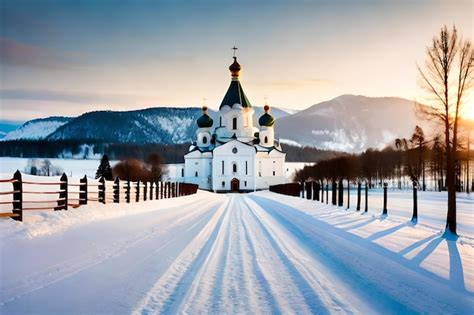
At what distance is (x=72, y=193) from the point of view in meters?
25.0

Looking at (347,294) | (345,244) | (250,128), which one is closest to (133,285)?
(347,294)

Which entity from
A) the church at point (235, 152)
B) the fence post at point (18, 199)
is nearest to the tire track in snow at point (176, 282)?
the fence post at point (18, 199)

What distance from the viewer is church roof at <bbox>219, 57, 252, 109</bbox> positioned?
88625 mm

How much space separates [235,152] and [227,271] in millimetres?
74101

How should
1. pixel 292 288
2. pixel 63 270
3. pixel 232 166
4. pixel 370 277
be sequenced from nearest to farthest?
1. pixel 292 288
2. pixel 370 277
3. pixel 63 270
4. pixel 232 166

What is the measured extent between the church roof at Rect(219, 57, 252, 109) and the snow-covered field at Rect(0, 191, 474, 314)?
251 feet

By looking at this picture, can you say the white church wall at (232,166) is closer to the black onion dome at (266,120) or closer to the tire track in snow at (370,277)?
the black onion dome at (266,120)

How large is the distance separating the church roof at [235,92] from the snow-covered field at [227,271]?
76438 millimetres

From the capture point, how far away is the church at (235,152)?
8119 cm

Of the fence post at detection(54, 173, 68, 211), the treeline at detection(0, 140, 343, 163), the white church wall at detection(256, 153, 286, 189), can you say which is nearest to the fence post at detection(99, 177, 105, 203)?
the fence post at detection(54, 173, 68, 211)

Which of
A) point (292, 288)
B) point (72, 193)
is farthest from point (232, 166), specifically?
point (292, 288)

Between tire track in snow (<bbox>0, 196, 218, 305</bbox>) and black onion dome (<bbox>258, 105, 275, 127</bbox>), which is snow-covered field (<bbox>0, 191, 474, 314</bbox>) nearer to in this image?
tire track in snow (<bbox>0, 196, 218, 305</bbox>)

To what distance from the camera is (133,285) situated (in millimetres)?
6688

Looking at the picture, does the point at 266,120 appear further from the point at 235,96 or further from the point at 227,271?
the point at 227,271
